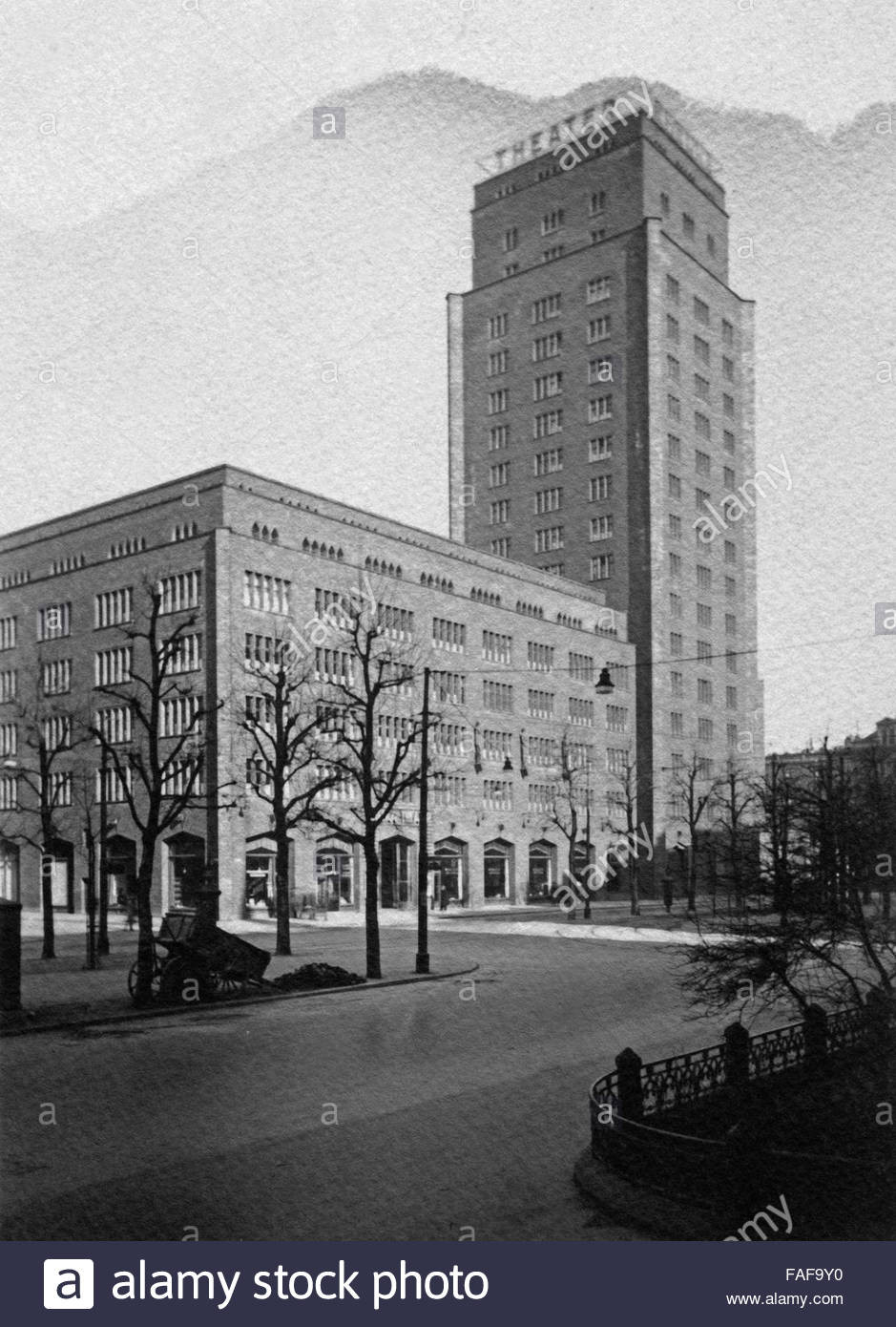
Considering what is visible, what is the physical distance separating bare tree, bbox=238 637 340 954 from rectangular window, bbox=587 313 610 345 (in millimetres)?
26851

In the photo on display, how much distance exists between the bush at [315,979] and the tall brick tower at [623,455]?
9.82 meters

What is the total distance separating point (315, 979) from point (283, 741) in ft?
28.6

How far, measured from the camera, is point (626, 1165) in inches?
331

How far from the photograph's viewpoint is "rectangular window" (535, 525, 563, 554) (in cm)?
7206

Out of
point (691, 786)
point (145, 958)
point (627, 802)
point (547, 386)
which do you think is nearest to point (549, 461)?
point (547, 386)

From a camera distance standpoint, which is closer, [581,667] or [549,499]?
[581,667]

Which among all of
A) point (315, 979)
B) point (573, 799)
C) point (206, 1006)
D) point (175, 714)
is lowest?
point (315, 979)

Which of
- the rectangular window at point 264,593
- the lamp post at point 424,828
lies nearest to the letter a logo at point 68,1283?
the lamp post at point 424,828

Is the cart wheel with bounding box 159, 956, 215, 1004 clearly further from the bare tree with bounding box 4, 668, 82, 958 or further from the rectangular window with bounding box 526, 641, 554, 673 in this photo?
the rectangular window with bounding box 526, 641, 554, 673

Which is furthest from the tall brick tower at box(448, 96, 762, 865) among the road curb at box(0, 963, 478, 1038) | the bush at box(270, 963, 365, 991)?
the bush at box(270, 963, 365, 991)

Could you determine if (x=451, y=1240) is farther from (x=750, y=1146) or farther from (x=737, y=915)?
(x=737, y=915)

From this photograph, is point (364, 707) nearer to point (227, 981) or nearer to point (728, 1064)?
point (227, 981)

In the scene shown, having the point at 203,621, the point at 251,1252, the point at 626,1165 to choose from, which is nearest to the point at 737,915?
the point at 626,1165

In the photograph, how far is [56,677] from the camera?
3138 cm
